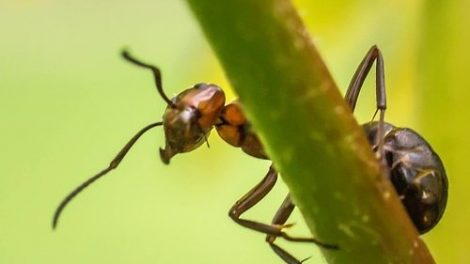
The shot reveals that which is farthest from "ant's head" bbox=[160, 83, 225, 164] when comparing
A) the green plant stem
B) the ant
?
the green plant stem

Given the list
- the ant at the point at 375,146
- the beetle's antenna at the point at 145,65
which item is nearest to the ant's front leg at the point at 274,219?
the ant at the point at 375,146

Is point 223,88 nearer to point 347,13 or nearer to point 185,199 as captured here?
point 347,13

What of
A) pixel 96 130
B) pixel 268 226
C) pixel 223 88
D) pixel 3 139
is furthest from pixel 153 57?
pixel 268 226

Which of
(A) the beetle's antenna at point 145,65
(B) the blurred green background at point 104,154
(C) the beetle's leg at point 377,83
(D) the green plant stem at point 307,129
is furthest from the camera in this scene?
(B) the blurred green background at point 104,154

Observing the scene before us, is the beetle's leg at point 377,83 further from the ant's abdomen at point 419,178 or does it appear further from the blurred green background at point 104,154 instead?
the blurred green background at point 104,154

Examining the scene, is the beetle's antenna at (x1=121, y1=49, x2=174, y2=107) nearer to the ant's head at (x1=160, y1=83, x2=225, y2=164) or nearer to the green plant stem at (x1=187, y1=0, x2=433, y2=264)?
the ant's head at (x1=160, y1=83, x2=225, y2=164)
